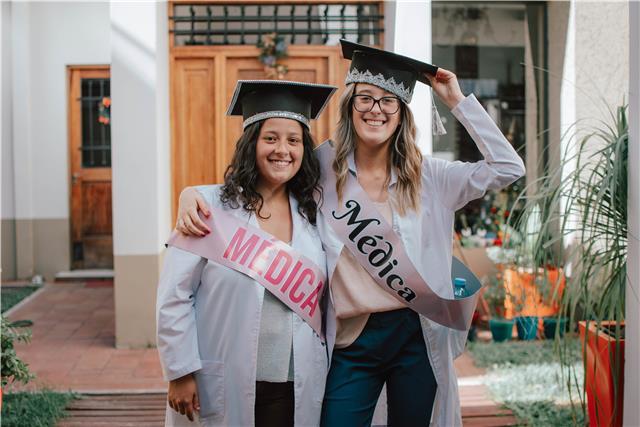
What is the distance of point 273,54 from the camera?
5027 mm

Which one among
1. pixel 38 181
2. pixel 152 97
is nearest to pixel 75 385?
pixel 152 97

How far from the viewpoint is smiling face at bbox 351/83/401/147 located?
217 centimetres

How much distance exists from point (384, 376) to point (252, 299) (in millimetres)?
471

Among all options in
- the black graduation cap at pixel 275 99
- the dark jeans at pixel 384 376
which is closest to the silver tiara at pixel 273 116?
the black graduation cap at pixel 275 99

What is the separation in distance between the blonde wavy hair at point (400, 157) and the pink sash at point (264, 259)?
0.89ft

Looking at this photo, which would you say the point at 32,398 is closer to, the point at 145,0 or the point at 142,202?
the point at 142,202

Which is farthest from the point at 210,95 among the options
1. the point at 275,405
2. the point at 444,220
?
the point at 275,405

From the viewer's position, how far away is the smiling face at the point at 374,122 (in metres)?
2.17

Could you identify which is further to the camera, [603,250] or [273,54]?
[273,54]

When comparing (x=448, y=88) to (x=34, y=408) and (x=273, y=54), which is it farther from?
(x=273, y=54)

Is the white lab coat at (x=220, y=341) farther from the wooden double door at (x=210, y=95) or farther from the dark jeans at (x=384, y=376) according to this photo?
the wooden double door at (x=210, y=95)

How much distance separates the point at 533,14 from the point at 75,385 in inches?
170

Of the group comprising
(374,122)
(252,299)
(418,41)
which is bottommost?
(252,299)

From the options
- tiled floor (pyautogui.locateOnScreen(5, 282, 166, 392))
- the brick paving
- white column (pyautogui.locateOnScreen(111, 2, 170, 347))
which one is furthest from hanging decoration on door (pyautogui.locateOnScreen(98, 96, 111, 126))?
white column (pyautogui.locateOnScreen(111, 2, 170, 347))
